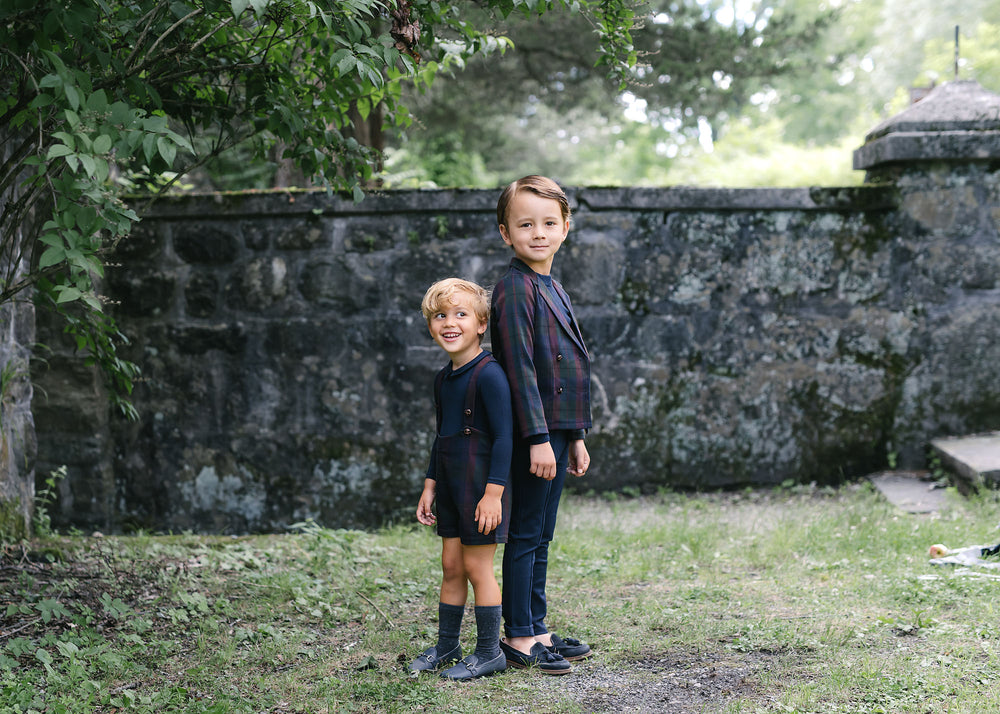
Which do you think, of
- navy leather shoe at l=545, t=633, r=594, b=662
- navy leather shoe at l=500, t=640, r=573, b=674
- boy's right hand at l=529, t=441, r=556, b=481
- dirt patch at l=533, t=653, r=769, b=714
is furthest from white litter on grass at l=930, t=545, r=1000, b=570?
boy's right hand at l=529, t=441, r=556, b=481

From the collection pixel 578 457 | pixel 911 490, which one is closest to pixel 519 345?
pixel 578 457

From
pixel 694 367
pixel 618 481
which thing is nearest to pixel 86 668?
pixel 618 481

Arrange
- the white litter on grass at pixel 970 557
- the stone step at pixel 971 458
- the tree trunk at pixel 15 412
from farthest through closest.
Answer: the stone step at pixel 971 458, the tree trunk at pixel 15 412, the white litter on grass at pixel 970 557

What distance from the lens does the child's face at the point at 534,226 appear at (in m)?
2.64

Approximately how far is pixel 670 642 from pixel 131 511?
11.2 ft

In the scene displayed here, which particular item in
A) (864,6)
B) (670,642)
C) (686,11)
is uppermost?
(864,6)

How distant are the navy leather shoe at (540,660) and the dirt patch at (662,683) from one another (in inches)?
1.4

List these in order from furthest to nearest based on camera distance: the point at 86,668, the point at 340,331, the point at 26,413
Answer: the point at 340,331
the point at 26,413
the point at 86,668

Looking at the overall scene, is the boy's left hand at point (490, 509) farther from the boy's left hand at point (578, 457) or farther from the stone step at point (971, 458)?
the stone step at point (971, 458)

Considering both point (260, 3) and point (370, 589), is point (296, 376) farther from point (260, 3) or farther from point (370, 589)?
point (260, 3)

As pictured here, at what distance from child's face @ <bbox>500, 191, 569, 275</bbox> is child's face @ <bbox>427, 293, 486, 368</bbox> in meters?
0.26

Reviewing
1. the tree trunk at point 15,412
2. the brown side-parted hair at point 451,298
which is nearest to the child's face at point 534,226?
the brown side-parted hair at point 451,298

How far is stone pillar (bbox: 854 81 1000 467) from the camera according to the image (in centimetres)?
485

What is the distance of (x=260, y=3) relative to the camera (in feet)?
5.78
